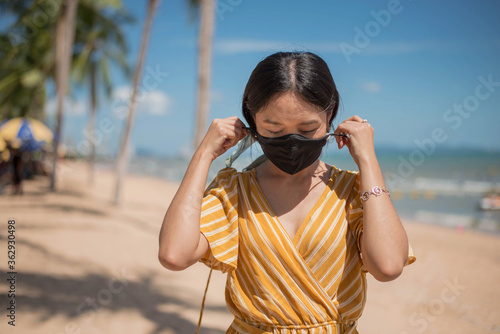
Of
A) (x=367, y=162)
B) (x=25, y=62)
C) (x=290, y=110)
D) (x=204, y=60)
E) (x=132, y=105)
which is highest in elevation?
(x=25, y=62)

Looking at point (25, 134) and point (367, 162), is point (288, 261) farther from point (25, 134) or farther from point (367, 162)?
point (25, 134)

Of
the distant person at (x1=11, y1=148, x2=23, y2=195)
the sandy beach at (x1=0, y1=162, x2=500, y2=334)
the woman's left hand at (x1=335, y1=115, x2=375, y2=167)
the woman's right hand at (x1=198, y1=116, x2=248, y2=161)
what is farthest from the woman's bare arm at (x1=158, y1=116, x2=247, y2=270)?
the distant person at (x1=11, y1=148, x2=23, y2=195)

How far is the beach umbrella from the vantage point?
14.7 meters

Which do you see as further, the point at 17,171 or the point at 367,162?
the point at 17,171

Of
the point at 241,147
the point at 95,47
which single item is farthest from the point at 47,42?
the point at 241,147

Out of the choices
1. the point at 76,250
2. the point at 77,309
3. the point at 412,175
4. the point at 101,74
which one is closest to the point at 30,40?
the point at 101,74

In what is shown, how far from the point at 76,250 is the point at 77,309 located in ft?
6.96

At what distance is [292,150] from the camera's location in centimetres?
151

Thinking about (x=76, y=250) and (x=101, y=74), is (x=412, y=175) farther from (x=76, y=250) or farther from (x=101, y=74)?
(x=76, y=250)

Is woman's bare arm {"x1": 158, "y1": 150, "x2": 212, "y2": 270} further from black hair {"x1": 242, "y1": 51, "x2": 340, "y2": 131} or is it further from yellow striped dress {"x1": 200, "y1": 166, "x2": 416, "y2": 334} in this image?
black hair {"x1": 242, "y1": 51, "x2": 340, "y2": 131}

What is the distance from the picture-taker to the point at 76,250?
603 cm

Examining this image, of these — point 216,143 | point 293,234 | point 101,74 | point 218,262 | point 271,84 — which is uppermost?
point 101,74

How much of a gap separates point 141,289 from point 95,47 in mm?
17559

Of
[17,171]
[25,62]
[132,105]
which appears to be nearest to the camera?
[132,105]
